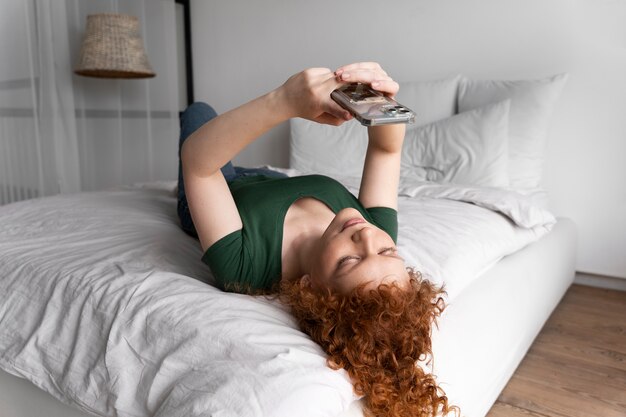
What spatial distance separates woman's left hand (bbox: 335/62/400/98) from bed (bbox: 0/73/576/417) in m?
0.48

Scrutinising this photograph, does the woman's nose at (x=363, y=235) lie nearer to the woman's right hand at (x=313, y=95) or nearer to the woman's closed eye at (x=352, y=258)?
the woman's closed eye at (x=352, y=258)

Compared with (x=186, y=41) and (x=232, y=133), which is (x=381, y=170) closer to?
(x=232, y=133)

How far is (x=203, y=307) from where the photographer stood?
100 centimetres

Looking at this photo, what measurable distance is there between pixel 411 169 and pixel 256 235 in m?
1.42

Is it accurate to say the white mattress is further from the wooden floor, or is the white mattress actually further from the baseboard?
the baseboard

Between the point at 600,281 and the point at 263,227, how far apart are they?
6.51ft

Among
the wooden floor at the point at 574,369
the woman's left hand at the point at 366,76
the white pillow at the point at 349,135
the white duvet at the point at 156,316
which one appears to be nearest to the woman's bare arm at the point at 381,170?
the white duvet at the point at 156,316

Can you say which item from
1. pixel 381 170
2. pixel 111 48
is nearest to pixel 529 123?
pixel 381 170

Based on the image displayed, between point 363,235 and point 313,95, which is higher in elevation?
point 313,95

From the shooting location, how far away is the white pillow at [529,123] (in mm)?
2398

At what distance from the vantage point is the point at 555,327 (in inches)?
78.7

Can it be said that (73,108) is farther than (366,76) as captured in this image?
Yes

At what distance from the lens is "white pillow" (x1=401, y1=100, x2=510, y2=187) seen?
2.32 m

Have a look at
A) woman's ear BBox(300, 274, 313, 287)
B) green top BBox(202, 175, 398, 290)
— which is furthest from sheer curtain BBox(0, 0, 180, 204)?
woman's ear BBox(300, 274, 313, 287)
